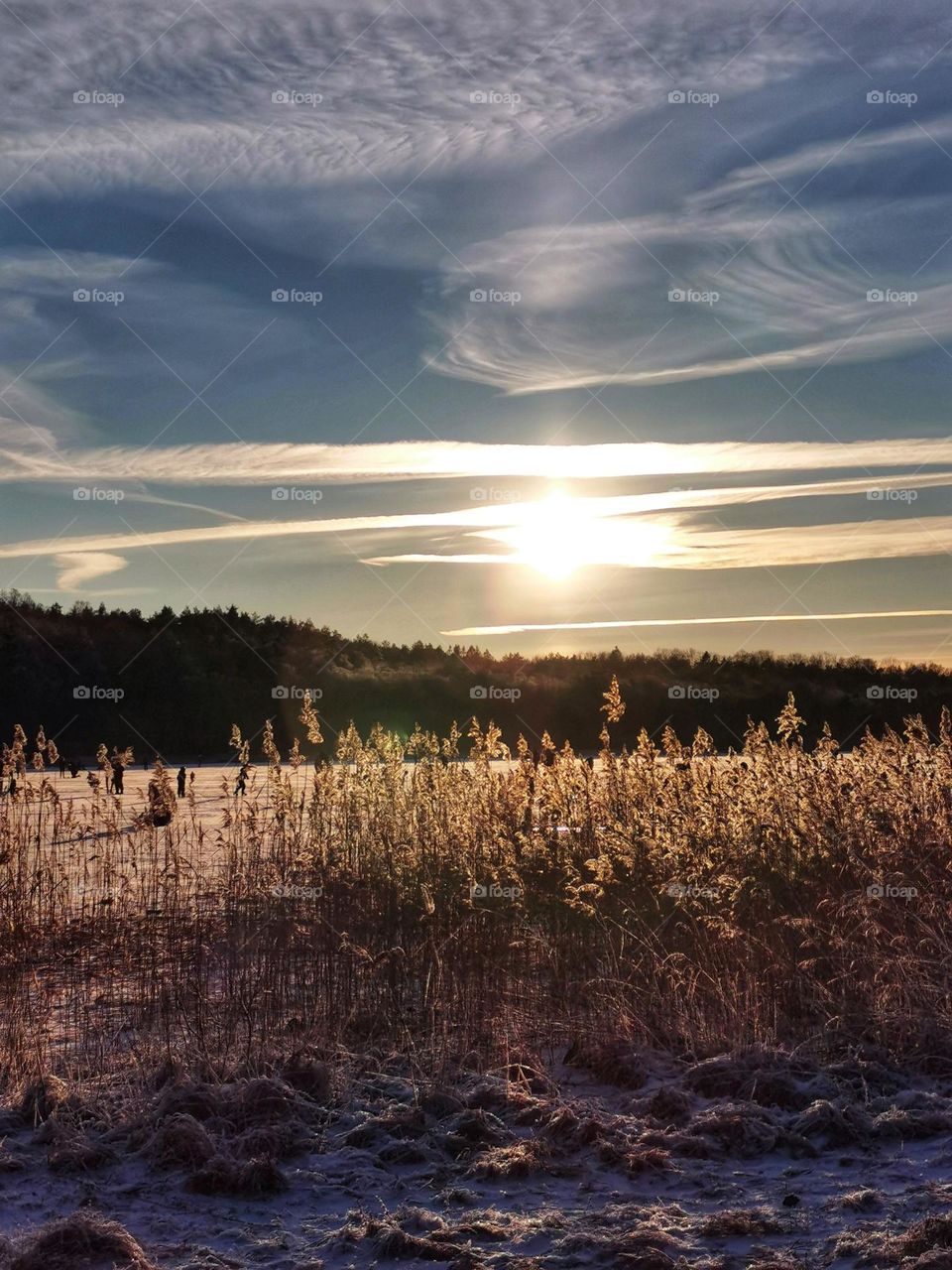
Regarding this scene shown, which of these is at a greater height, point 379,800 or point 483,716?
point 483,716

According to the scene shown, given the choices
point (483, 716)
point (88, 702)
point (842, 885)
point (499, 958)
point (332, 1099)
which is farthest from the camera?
point (483, 716)

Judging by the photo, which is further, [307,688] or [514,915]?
[307,688]

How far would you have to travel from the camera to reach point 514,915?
975cm

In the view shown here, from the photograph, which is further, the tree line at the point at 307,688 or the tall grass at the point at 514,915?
the tree line at the point at 307,688

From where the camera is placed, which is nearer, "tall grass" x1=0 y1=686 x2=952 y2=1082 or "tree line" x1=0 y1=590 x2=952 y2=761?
"tall grass" x1=0 y1=686 x2=952 y2=1082

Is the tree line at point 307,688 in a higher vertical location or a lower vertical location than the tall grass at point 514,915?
higher

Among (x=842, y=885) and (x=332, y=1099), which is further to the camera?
(x=842, y=885)

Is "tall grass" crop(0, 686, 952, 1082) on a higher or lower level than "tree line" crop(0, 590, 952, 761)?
lower

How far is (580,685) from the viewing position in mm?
47812

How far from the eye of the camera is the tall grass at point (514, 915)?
25.8 ft

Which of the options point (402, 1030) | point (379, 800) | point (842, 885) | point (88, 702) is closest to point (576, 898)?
point (402, 1030)

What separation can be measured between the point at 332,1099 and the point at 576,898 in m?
2.71

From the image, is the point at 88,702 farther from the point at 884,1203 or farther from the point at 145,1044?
the point at 884,1203

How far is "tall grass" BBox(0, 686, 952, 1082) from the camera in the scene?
7.85m
